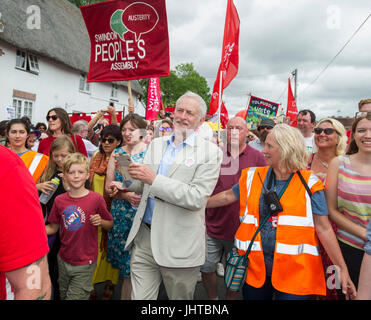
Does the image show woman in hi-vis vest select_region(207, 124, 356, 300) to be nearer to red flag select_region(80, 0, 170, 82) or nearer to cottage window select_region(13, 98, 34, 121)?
red flag select_region(80, 0, 170, 82)

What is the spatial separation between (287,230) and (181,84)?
52467 mm

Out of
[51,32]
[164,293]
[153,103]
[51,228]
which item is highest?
[51,32]

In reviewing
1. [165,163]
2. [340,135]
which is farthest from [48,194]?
[340,135]

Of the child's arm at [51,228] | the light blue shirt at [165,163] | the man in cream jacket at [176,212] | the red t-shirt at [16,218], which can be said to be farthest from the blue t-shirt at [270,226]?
the child's arm at [51,228]

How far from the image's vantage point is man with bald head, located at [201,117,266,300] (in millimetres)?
3246

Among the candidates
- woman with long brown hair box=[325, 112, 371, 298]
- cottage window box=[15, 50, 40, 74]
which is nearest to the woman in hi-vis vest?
woman with long brown hair box=[325, 112, 371, 298]

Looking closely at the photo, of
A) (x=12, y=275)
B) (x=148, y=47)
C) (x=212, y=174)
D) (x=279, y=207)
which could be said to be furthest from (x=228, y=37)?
(x=12, y=275)

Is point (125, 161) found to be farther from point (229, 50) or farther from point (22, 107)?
point (22, 107)

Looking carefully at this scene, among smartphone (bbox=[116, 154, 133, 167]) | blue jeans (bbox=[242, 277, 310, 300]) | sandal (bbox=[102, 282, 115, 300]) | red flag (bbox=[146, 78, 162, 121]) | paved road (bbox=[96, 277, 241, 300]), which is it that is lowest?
paved road (bbox=[96, 277, 241, 300])

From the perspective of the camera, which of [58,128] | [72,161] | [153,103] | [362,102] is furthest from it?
[153,103]

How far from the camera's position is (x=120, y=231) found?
3234mm

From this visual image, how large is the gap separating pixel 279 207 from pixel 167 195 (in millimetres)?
Answer: 775

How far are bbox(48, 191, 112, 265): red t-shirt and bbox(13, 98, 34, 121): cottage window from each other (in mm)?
13676

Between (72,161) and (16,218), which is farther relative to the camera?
(72,161)
